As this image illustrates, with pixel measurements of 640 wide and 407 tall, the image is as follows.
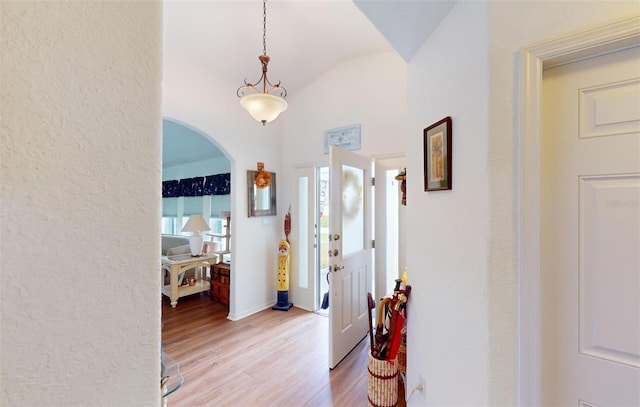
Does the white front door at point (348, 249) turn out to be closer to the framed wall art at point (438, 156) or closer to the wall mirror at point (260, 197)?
the framed wall art at point (438, 156)

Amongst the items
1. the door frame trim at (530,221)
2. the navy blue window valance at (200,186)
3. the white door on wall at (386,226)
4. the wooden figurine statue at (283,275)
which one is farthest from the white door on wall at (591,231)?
the navy blue window valance at (200,186)

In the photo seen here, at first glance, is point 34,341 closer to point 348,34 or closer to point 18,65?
point 18,65

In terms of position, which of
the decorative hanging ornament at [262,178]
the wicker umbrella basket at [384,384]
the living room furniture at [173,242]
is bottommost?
the wicker umbrella basket at [384,384]

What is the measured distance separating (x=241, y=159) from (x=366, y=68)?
175cm

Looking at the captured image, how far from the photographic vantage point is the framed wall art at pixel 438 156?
3.90 ft

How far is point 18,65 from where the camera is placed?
0.35 metres

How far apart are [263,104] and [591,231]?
199 centimetres

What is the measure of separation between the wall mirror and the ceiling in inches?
45.1

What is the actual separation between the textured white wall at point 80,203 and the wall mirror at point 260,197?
9.38 feet

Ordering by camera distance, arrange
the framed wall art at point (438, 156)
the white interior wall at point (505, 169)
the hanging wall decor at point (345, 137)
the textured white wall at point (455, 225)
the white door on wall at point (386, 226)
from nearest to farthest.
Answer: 1. the white interior wall at point (505, 169)
2. the textured white wall at point (455, 225)
3. the framed wall art at point (438, 156)
4. the white door on wall at point (386, 226)
5. the hanging wall decor at point (345, 137)

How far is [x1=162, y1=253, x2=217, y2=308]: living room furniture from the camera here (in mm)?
3525

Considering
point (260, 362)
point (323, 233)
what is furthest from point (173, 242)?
point (260, 362)

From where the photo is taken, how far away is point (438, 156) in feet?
4.18

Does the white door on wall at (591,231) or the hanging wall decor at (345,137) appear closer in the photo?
the white door on wall at (591,231)
